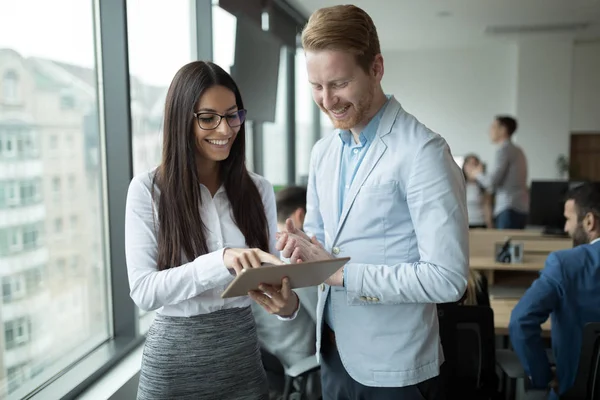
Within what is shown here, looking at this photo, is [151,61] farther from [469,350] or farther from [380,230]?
[469,350]

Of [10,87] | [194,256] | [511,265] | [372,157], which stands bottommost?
[511,265]

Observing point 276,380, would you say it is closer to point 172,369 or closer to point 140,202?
point 172,369

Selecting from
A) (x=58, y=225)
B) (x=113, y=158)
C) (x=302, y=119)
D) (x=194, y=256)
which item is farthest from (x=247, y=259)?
(x=302, y=119)

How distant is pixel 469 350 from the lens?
2.25 meters

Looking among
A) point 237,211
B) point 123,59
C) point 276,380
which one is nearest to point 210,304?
point 237,211

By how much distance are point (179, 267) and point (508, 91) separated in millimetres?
8970

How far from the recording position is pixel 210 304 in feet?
4.96

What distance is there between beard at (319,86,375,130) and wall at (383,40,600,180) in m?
8.16

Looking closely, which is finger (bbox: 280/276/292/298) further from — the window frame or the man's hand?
the window frame

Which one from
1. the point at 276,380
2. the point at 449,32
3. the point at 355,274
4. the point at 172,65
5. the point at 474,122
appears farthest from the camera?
the point at 474,122

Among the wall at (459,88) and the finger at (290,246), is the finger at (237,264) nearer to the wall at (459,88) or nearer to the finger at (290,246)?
the finger at (290,246)

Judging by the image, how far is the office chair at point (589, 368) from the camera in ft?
6.78

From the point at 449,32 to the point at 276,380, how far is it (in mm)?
6866

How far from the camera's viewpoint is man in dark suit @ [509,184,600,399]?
2217 mm
